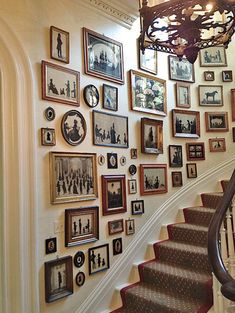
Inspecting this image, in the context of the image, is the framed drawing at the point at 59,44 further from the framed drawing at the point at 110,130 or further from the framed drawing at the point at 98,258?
the framed drawing at the point at 98,258

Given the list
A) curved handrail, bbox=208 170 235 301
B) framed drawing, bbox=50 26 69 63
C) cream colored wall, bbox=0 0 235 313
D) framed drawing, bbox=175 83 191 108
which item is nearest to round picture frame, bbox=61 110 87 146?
cream colored wall, bbox=0 0 235 313

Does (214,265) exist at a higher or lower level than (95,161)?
lower

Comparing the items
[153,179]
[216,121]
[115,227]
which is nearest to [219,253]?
[115,227]

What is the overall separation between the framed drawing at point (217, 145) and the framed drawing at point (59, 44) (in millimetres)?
2465

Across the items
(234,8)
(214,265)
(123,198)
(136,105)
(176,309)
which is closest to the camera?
(214,265)

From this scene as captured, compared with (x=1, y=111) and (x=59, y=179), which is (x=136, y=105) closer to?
(x=59, y=179)

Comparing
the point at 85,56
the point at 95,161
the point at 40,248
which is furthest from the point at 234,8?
the point at 40,248

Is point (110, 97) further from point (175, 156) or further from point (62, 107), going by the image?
point (175, 156)

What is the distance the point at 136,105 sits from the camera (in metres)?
3.52

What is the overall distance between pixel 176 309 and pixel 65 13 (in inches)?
113

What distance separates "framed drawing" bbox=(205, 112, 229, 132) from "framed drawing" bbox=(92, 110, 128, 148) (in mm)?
1537

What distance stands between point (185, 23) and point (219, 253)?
153cm

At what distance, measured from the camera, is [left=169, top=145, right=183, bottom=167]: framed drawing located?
391 cm

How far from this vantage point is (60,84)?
272cm
